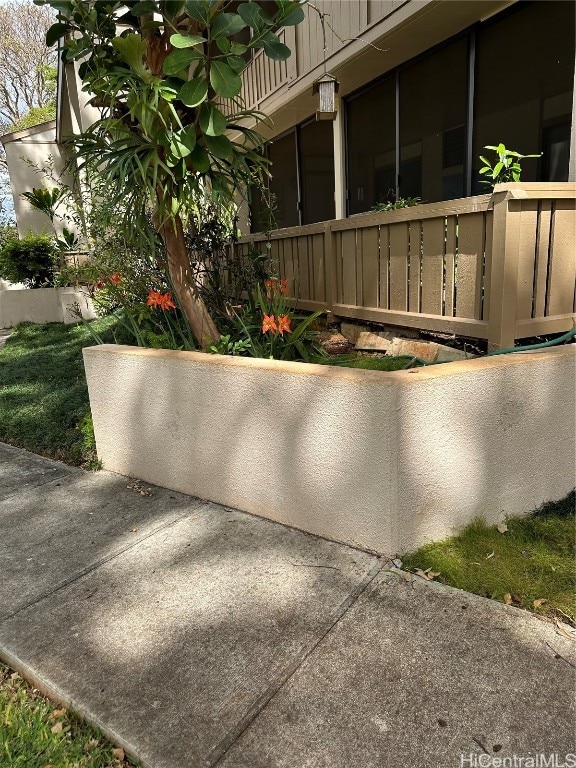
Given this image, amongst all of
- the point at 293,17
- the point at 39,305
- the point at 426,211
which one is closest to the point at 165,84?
the point at 293,17

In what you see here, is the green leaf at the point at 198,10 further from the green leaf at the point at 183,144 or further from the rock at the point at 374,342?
the rock at the point at 374,342

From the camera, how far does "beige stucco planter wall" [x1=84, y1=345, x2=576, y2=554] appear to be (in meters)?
2.47

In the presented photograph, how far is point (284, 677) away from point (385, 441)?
1060 millimetres

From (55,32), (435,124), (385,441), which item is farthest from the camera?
(435,124)

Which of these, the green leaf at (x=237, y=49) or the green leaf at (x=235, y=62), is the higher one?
the green leaf at (x=237, y=49)

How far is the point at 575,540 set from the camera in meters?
2.60

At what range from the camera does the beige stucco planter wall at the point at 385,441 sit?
2475mm

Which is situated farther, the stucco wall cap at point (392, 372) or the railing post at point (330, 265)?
the railing post at point (330, 265)

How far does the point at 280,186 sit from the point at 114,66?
21.9 feet

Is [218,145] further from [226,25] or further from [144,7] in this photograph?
[144,7]

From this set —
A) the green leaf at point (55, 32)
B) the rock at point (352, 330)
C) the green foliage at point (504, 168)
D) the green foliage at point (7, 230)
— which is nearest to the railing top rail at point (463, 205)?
the green foliage at point (504, 168)

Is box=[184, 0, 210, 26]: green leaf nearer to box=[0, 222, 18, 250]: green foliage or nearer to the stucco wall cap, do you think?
the stucco wall cap

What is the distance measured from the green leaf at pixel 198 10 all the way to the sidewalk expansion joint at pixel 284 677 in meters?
2.85

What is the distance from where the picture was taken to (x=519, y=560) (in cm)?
245
